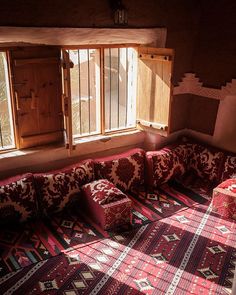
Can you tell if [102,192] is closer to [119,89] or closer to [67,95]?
[67,95]

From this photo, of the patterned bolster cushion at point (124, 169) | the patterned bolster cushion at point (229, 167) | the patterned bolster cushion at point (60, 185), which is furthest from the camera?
the patterned bolster cushion at point (229, 167)

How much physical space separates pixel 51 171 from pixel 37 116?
0.73 meters

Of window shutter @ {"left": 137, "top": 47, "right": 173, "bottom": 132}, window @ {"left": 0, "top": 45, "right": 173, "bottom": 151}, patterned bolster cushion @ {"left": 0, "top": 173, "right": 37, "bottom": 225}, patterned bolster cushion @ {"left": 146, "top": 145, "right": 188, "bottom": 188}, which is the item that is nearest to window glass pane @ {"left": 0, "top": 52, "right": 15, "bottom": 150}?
window @ {"left": 0, "top": 45, "right": 173, "bottom": 151}

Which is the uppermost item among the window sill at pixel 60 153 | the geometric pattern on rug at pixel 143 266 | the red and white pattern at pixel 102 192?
the window sill at pixel 60 153

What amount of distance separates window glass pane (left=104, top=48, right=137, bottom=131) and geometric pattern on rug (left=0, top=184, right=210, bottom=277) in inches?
52.5

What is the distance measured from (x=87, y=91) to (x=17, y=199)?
207 centimetres

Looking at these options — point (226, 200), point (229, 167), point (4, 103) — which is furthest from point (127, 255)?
point (4, 103)

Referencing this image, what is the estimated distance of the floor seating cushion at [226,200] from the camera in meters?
4.38

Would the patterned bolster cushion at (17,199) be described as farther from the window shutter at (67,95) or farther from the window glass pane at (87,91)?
the window glass pane at (87,91)

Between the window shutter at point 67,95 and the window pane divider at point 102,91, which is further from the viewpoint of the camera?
the window pane divider at point 102,91

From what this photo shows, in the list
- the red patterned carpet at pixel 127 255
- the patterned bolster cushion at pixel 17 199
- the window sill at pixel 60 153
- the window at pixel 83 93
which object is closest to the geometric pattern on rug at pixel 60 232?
the red patterned carpet at pixel 127 255

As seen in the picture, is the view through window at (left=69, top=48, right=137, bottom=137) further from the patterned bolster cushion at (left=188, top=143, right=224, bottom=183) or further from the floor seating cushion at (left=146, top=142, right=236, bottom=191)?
the patterned bolster cushion at (left=188, top=143, right=224, bottom=183)

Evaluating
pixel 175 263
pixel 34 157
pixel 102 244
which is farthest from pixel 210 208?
pixel 34 157

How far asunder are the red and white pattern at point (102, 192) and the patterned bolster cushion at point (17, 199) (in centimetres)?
67
